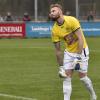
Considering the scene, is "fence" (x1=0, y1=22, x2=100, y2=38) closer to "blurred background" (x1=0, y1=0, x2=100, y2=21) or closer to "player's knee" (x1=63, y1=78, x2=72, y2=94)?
"blurred background" (x1=0, y1=0, x2=100, y2=21)

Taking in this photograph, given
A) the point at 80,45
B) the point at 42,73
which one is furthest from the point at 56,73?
the point at 80,45

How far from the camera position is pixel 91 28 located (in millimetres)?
37094

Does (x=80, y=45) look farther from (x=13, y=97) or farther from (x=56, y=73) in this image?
(x=56, y=73)

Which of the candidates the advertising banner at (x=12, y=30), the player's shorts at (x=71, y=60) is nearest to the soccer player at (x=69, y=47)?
the player's shorts at (x=71, y=60)

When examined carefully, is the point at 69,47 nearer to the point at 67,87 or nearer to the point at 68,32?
the point at 68,32

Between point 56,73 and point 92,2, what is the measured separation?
2896 centimetres

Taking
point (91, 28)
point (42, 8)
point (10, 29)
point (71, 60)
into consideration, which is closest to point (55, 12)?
point (71, 60)

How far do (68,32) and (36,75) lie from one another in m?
5.98

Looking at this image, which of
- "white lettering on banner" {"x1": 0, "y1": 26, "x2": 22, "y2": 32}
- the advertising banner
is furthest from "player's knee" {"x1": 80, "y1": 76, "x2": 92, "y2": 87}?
"white lettering on banner" {"x1": 0, "y1": 26, "x2": 22, "y2": 32}

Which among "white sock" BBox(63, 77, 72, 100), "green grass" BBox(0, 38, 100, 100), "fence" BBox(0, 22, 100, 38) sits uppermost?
"white sock" BBox(63, 77, 72, 100)

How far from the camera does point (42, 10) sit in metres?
43.9

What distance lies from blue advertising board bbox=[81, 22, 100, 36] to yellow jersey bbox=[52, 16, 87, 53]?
26.1 metres

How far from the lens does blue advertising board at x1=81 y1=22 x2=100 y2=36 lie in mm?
36844

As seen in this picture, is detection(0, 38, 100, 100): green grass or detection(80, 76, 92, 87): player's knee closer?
detection(80, 76, 92, 87): player's knee
